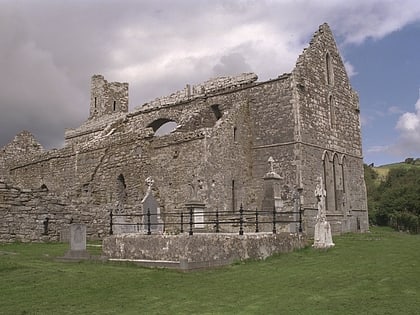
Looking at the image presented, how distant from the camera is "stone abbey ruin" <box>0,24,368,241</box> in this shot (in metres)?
23.9

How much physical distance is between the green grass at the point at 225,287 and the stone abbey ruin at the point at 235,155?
8.56m

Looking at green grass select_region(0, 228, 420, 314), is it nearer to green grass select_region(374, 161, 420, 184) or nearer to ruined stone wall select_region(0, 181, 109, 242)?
ruined stone wall select_region(0, 181, 109, 242)

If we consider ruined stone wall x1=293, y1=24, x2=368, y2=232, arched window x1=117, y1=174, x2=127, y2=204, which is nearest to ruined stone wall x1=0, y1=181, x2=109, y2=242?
arched window x1=117, y1=174, x2=127, y2=204

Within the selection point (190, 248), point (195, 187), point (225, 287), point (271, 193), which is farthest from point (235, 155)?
point (225, 287)

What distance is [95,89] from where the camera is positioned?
41.7 metres

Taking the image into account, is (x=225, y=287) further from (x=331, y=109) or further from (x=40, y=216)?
(x=331, y=109)

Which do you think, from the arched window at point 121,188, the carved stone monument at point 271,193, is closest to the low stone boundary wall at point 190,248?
the carved stone monument at point 271,193

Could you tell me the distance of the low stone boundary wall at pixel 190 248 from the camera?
1216 centimetres

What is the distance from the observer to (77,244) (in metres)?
14.3

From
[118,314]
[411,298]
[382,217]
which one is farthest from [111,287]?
[382,217]

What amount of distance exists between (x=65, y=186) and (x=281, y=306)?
83.0ft

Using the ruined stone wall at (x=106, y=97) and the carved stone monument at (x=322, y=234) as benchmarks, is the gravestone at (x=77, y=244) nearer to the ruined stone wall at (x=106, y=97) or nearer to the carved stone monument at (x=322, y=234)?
the carved stone monument at (x=322, y=234)

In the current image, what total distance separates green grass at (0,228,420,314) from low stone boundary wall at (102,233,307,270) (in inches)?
13.5

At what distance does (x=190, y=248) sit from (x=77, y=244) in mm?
3942
